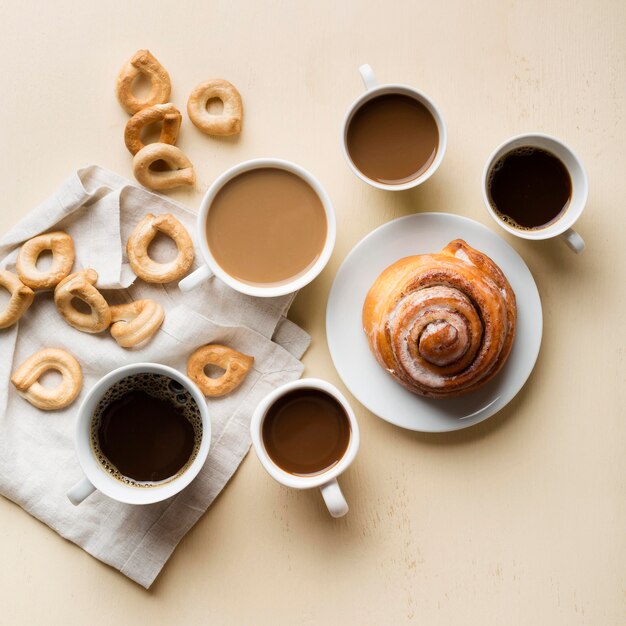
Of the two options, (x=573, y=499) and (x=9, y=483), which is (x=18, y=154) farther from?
(x=573, y=499)

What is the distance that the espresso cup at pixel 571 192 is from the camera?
1747mm

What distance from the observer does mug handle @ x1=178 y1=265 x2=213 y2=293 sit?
1741 millimetres

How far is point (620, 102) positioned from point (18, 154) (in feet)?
5.86

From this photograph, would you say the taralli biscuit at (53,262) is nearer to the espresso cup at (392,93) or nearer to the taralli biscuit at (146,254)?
the taralli biscuit at (146,254)

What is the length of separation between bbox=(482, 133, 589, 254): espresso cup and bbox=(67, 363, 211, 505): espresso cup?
937 mm

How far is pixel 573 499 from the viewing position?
6.34 feet

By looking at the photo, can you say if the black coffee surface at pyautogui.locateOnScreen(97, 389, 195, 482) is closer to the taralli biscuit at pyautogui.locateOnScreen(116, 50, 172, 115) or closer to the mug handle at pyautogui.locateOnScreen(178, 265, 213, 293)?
the mug handle at pyautogui.locateOnScreen(178, 265, 213, 293)

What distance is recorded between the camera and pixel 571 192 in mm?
1798

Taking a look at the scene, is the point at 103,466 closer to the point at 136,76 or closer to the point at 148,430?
the point at 148,430

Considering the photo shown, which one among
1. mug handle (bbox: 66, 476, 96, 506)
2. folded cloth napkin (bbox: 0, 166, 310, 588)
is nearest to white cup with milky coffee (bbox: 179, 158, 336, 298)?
folded cloth napkin (bbox: 0, 166, 310, 588)

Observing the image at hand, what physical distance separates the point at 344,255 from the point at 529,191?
1.79ft

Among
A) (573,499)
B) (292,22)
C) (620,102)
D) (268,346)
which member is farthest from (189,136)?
(573,499)

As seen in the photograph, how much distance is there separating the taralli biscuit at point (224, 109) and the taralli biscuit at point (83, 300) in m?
0.53

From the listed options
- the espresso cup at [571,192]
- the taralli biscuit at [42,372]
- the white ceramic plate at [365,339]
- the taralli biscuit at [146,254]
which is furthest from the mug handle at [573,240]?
the taralli biscuit at [42,372]
